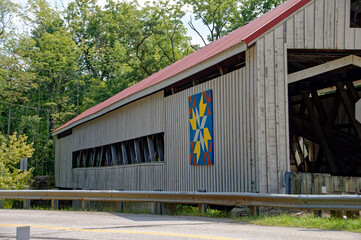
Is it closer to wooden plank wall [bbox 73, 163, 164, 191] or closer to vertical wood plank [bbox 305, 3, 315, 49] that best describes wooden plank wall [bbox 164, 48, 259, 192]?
vertical wood plank [bbox 305, 3, 315, 49]

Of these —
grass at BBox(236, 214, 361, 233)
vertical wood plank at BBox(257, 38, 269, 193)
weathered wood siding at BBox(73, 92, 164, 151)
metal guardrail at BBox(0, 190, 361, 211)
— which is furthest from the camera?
weathered wood siding at BBox(73, 92, 164, 151)

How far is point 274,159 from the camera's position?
39.4ft

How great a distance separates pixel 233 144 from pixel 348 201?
4.78 metres

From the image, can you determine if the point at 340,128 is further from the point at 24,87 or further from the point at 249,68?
the point at 24,87

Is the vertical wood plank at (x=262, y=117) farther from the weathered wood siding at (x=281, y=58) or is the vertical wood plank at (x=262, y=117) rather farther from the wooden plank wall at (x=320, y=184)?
the wooden plank wall at (x=320, y=184)

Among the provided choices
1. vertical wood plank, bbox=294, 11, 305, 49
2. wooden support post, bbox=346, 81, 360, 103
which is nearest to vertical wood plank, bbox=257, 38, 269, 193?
vertical wood plank, bbox=294, 11, 305, 49

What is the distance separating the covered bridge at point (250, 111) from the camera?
40.1 ft

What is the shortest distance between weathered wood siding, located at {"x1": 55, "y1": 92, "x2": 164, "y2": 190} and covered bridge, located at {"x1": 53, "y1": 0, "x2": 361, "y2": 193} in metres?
0.08

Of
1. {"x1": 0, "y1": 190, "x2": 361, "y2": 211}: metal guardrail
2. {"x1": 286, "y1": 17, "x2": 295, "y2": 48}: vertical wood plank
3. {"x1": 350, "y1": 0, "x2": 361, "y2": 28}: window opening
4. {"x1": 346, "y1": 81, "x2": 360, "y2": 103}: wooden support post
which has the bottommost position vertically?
{"x1": 0, "y1": 190, "x2": 361, "y2": 211}: metal guardrail

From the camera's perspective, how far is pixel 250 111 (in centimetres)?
1265

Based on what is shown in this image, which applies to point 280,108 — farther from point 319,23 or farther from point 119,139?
point 119,139

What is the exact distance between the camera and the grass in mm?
8117

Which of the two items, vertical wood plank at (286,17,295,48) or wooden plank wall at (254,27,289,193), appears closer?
wooden plank wall at (254,27,289,193)

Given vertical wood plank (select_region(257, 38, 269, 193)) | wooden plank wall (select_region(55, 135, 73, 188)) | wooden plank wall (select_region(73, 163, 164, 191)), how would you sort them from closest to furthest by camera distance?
1. vertical wood plank (select_region(257, 38, 269, 193))
2. wooden plank wall (select_region(73, 163, 164, 191))
3. wooden plank wall (select_region(55, 135, 73, 188))
